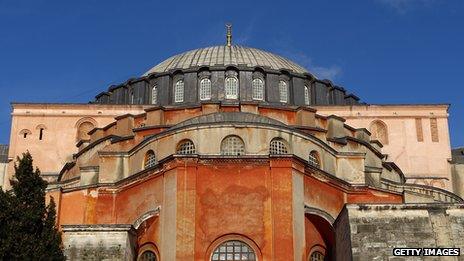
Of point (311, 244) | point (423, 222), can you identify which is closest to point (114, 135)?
point (311, 244)

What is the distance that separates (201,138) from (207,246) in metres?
4.74

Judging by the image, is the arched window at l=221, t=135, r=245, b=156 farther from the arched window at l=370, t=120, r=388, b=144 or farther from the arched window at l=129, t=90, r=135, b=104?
the arched window at l=370, t=120, r=388, b=144

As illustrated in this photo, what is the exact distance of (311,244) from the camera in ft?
93.6

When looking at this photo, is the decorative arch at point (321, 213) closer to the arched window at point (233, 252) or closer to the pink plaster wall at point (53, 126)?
the arched window at point (233, 252)

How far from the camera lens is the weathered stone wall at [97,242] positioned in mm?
26734

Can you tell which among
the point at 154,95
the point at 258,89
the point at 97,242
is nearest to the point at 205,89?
the point at 258,89

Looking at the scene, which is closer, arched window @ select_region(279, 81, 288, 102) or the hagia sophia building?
the hagia sophia building

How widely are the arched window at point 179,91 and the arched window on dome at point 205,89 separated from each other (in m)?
1.09

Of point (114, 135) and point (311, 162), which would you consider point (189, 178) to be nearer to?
point (311, 162)

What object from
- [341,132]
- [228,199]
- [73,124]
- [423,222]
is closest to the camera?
[423,222]

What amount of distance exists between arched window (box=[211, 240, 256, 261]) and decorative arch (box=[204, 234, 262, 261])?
0.05 m

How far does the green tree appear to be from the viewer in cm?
2275

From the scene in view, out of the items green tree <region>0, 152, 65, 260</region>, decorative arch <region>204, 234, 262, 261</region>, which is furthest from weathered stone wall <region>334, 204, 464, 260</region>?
green tree <region>0, 152, 65, 260</region>

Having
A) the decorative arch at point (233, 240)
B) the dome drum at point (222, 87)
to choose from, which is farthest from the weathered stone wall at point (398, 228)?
the dome drum at point (222, 87)
